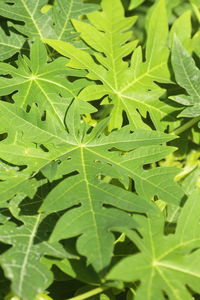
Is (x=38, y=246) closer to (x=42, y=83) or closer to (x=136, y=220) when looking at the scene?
(x=136, y=220)

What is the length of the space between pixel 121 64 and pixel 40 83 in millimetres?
285

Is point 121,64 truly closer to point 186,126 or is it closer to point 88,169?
point 186,126

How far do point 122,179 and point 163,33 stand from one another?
0.61 m

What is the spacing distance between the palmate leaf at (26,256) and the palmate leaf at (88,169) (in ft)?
0.27

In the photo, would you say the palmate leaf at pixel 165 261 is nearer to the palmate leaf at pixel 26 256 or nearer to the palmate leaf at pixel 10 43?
the palmate leaf at pixel 26 256

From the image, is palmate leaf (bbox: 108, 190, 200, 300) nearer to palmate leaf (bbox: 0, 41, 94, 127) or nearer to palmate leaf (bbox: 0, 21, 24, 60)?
palmate leaf (bbox: 0, 41, 94, 127)

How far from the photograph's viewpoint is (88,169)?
137 cm

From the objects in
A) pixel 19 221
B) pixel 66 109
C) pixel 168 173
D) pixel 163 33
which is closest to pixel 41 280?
pixel 19 221

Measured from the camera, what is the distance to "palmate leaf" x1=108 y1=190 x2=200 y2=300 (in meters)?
1.14

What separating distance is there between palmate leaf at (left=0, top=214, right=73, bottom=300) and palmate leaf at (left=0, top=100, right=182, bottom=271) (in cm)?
8

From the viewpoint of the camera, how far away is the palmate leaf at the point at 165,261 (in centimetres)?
114

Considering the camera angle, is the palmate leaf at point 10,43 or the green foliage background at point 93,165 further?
the palmate leaf at point 10,43

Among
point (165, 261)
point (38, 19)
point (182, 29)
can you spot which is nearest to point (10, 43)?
point (38, 19)

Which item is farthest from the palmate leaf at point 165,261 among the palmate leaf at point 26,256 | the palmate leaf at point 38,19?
the palmate leaf at point 38,19
